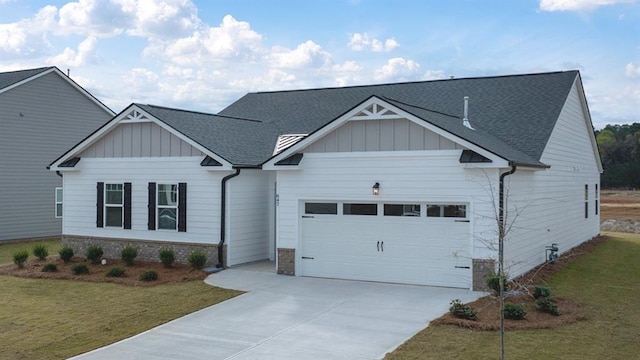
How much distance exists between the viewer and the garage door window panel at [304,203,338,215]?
1587cm

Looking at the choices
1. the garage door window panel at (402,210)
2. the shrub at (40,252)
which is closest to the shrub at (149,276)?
the shrub at (40,252)

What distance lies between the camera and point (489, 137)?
17.4 metres

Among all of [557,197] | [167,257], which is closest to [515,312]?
[557,197]

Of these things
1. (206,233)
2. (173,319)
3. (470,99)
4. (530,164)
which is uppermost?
(470,99)

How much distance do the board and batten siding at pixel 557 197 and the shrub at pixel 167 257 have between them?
9045 millimetres

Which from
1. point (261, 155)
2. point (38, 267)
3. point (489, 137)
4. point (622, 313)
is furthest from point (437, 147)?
point (38, 267)

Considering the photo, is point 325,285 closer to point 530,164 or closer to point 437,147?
point 437,147

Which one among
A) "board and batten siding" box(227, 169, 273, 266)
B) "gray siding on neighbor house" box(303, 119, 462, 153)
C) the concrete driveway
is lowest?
the concrete driveway

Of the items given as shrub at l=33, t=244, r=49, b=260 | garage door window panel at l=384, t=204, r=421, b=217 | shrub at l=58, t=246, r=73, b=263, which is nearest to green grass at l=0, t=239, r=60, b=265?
shrub at l=33, t=244, r=49, b=260

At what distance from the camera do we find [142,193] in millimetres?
18828

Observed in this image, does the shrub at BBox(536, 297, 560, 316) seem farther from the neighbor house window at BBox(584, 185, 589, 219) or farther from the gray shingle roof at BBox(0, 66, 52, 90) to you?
the gray shingle roof at BBox(0, 66, 52, 90)

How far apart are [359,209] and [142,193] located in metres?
7.27

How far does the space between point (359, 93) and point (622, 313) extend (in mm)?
14315

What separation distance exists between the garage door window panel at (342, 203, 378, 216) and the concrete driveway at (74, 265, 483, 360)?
5.76 feet
